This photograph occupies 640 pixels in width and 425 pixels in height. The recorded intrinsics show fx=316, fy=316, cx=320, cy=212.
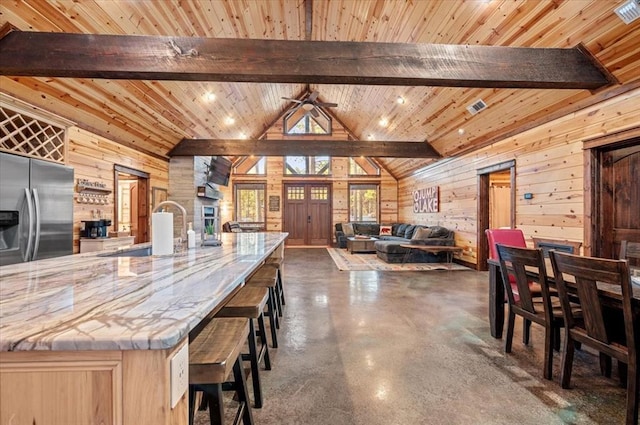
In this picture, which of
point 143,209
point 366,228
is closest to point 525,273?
point 143,209

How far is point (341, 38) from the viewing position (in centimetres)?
572

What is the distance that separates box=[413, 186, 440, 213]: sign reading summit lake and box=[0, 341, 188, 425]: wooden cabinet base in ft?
27.1

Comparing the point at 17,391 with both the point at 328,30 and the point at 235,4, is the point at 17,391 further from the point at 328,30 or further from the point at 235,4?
the point at 328,30

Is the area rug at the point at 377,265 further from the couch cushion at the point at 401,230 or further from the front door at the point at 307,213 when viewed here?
the front door at the point at 307,213

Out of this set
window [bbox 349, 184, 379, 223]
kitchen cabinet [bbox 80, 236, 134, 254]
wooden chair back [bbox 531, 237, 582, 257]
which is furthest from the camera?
window [bbox 349, 184, 379, 223]

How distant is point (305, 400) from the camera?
Answer: 1.99m

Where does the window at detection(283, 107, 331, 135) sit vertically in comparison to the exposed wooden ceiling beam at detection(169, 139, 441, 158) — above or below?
above

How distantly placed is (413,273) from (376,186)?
587 cm

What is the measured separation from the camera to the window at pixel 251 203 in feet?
37.3

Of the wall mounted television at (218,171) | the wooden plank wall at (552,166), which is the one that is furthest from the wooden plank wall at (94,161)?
the wooden plank wall at (552,166)

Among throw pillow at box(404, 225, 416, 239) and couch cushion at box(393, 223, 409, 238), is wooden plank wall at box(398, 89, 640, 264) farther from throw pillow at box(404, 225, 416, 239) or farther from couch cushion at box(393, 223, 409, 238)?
couch cushion at box(393, 223, 409, 238)

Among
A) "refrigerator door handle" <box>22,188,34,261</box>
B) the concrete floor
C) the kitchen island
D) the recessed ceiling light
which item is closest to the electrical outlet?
the kitchen island

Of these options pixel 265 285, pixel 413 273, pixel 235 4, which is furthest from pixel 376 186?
pixel 265 285

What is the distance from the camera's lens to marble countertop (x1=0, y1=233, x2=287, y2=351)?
28.5 inches
